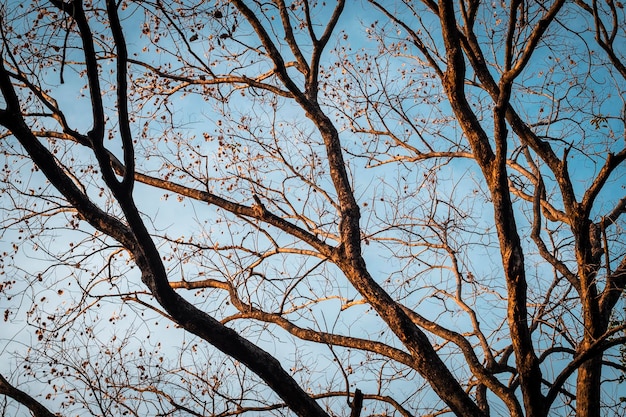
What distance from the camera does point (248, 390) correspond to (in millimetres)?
4496

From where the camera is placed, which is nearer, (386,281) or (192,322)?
(192,322)

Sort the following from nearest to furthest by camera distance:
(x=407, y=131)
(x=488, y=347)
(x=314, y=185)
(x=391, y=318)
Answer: (x=391, y=318) < (x=488, y=347) < (x=314, y=185) < (x=407, y=131)

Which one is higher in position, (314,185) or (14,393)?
(314,185)

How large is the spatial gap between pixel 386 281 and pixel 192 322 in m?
2.99

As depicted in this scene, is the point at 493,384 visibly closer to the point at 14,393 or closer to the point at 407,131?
the point at 407,131

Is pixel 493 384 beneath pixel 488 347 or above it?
beneath

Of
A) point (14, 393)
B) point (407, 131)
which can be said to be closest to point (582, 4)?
point (407, 131)

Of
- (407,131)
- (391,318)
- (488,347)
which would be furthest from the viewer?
(407,131)

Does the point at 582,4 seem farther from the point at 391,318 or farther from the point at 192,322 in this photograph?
the point at 192,322

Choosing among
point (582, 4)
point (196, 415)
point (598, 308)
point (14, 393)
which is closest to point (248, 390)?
point (196, 415)

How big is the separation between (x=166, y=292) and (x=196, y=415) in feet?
4.35

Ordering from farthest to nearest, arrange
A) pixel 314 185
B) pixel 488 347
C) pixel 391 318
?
pixel 314 185, pixel 488 347, pixel 391 318

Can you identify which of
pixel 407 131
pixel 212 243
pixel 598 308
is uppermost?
pixel 407 131

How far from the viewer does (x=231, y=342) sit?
11.9ft
